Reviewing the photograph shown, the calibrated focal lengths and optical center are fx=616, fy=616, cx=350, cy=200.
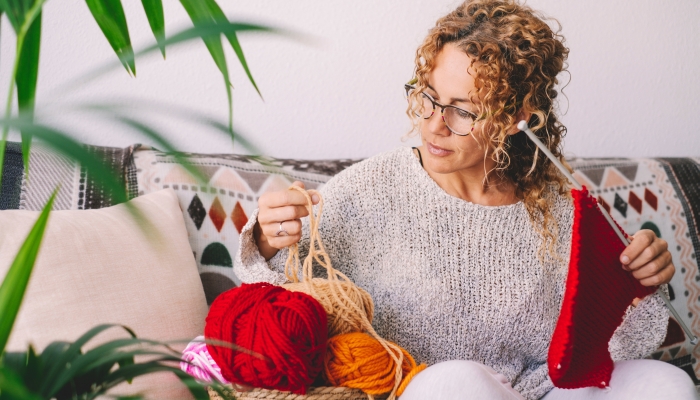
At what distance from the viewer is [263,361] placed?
79 centimetres

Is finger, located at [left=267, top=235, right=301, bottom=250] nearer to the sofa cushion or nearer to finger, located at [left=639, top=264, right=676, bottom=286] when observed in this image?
the sofa cushion

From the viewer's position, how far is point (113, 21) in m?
0.48

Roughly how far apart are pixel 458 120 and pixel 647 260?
40 centimetres

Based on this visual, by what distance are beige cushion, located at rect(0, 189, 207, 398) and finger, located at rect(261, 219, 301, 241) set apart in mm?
158

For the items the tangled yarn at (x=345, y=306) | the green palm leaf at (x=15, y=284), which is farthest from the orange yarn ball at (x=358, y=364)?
the green palm leaf at (x=15, y=284)

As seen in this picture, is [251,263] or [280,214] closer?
[280,214]

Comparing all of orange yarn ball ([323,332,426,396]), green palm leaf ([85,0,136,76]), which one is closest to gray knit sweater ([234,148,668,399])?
orange yarn ball ([323,332,426,396])

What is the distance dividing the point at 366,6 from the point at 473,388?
104 cm

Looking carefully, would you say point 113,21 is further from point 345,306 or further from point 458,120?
point 458,120

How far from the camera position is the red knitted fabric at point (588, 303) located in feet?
3.11

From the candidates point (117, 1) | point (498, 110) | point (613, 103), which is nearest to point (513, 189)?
point (498, 110)

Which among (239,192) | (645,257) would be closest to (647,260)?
(645,257)

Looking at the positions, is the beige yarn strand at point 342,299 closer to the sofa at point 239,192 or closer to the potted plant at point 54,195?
the sofa at point 239,192

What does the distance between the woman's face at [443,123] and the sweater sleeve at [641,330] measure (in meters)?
0.42
